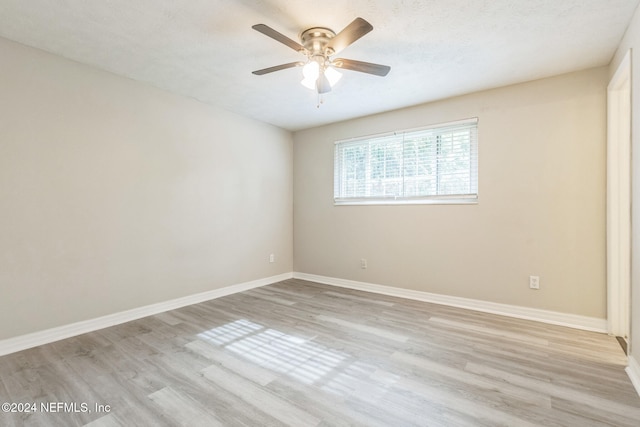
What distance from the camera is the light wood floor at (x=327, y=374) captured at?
1572 millimetres

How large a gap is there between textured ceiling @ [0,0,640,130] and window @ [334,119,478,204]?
1.81ft

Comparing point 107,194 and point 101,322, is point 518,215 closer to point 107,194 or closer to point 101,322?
point 107,194

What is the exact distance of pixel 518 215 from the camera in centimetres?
304

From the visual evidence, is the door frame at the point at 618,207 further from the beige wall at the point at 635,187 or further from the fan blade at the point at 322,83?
the fan blade at the point at 322,83

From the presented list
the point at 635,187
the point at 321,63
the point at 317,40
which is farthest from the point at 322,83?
the point at 635,187

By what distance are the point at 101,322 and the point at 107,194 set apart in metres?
1.18

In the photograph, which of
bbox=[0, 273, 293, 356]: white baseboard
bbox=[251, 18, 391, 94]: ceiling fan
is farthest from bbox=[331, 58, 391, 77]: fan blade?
bbox=[0, 273, 293, 356]: white baseboard

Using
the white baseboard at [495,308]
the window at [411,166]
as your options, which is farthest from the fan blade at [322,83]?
the white baseboard at [495,308]

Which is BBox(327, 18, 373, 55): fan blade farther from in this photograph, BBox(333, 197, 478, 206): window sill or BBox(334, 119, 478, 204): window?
BBox(333, 197, 478, 206): window sill

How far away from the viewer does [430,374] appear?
6.43 feet

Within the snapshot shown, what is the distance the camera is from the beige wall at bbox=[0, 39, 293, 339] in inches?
92.0

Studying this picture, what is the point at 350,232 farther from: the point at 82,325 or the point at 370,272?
the point at 82,325

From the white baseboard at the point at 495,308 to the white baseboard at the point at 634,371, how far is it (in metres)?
0.78

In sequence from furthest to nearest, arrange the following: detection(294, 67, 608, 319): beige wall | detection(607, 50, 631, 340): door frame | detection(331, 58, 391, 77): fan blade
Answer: detection(294, 67, 608, 319): beige wall
detection(607, 50, 631, 340): door frame
detection(331, 58, 391, 77): fan blade
